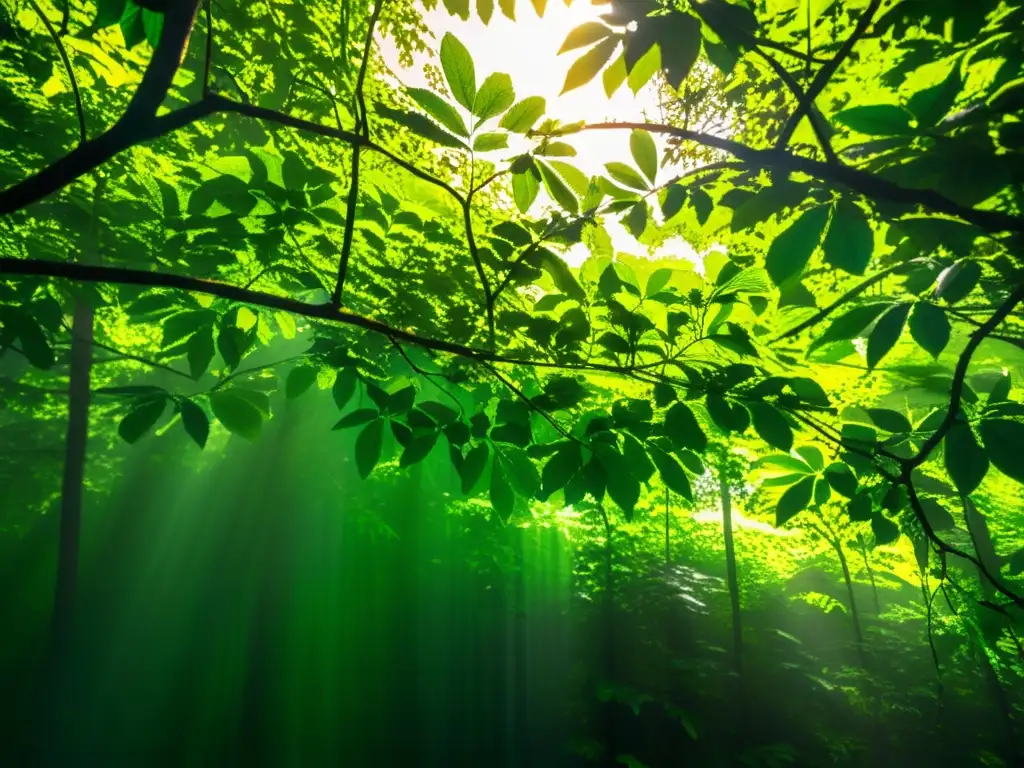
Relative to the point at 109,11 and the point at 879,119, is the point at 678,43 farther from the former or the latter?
the point at 109,11

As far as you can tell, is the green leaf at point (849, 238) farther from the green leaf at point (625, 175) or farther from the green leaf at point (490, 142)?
the green leaf at point (490, 142)

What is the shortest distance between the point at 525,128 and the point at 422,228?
2.58 feet

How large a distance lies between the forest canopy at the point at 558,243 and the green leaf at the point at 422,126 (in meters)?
0.01

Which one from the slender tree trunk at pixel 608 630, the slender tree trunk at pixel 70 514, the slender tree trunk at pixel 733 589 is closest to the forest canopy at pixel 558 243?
the slender tree trunk at pixel 70 514

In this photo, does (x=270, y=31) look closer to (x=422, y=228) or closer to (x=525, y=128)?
(x=422, y=228)

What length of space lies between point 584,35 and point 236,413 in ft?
4.78

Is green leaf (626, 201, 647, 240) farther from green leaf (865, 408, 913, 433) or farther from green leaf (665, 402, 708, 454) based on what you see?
green leaf (865, 408, 913, 433)

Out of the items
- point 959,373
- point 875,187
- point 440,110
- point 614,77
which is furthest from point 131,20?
point 959,373

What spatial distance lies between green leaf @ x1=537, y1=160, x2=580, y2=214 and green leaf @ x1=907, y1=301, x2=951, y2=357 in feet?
2.60

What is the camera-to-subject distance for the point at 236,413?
156cm

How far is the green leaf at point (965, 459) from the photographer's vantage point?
105cm

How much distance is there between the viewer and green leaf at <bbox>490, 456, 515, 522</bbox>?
4.82ft

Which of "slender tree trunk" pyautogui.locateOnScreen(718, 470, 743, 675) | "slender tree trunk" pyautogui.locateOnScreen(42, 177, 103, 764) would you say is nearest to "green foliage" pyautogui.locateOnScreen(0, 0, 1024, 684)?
"slender tree trunk" pyautogui.locateOnScreen(42, 177, 103, 764)

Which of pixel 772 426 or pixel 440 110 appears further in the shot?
pixel 772 426
